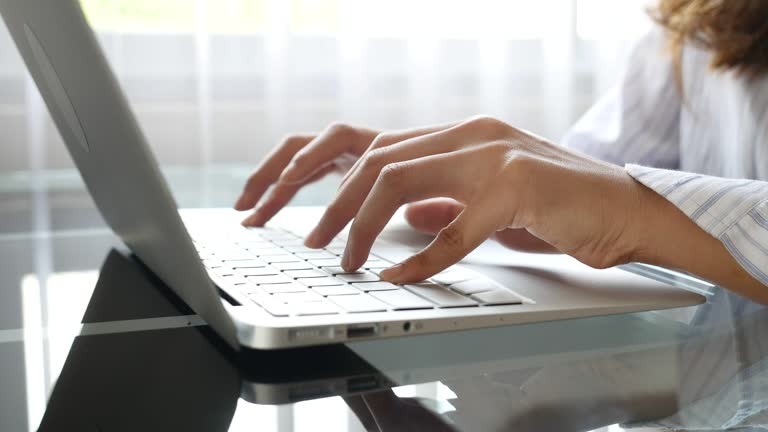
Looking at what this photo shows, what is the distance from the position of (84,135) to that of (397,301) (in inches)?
10.4

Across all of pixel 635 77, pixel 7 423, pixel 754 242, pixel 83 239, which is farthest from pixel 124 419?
pixel 635 77

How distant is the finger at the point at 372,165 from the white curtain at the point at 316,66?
1302 millimetres

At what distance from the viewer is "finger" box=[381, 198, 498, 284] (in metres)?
0.51

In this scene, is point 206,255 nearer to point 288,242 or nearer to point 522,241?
point 288,242

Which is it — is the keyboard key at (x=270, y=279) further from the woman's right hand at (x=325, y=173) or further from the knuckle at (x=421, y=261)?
the woman's right hand at (x=325, y=173)

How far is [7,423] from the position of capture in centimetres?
34

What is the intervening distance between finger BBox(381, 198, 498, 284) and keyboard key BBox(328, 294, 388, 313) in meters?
0.05

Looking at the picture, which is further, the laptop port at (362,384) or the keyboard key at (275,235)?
the keyboard key at (275,235)

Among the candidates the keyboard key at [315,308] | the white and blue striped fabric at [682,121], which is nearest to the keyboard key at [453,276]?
the keyboard key at [315,308]

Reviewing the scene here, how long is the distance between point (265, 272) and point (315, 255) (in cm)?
8

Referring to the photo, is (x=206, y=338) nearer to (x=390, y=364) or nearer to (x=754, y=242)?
(x=390, y=364)

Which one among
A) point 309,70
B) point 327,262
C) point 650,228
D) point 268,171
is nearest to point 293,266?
point 327,262

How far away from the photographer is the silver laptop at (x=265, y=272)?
0.41 m

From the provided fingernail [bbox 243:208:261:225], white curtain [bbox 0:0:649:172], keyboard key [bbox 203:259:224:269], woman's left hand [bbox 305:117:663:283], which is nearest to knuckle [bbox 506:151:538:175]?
woman's left hand [bbox 305:117:663:283]
